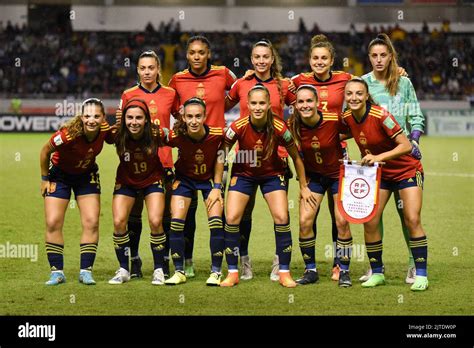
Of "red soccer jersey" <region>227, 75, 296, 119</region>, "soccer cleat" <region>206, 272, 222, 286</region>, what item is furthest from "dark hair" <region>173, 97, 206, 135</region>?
"soccer cleat" <region>206, 272, 222, 286</region>

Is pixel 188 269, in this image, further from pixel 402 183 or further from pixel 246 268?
pixel 402 183

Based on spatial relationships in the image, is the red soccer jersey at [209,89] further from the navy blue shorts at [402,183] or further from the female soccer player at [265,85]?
the navy blue shorts at [402,183]

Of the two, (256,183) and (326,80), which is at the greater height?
(326,80)

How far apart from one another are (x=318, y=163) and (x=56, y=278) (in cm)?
264

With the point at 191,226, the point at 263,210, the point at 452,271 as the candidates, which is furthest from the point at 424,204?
the point at 191,226

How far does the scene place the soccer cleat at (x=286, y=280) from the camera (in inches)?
314

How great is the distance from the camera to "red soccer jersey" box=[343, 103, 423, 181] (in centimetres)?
776

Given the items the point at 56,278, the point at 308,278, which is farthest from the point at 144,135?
the point at 308,278

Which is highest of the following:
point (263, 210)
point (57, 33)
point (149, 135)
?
point (57, 33)

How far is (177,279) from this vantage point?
810 cm

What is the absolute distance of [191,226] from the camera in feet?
28.7
